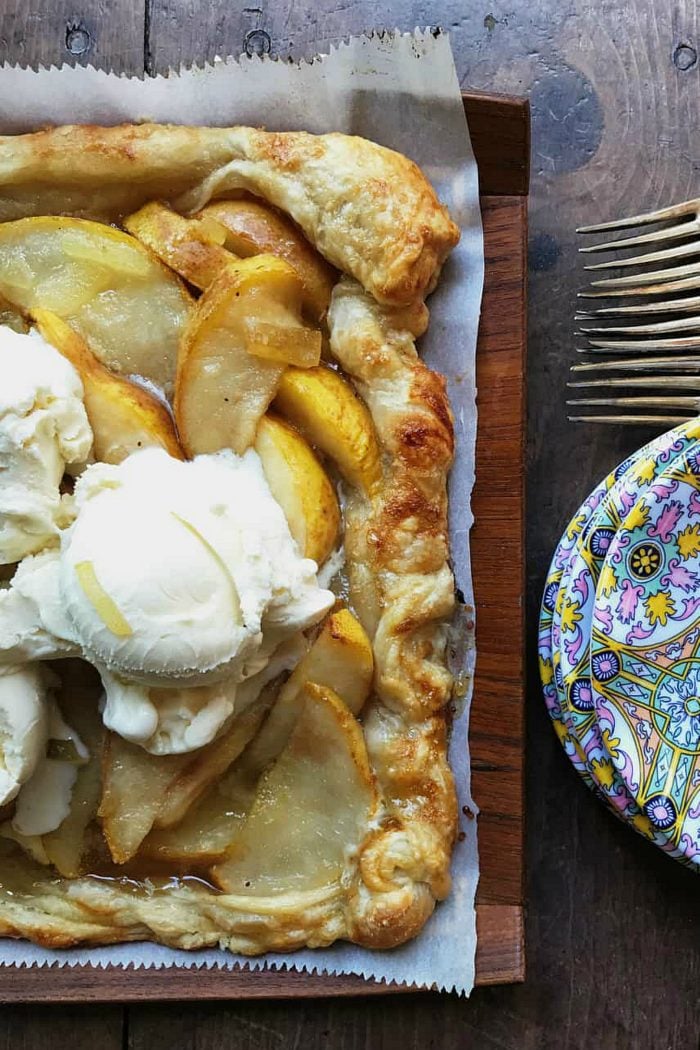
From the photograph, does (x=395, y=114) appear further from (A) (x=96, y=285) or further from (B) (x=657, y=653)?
(B) (x=657, y=653)

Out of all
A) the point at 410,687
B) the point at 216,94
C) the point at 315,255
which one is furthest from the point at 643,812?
the point at 216,94

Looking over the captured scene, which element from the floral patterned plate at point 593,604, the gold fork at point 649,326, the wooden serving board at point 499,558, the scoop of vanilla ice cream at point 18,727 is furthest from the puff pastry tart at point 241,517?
the gold fork at point 649,326

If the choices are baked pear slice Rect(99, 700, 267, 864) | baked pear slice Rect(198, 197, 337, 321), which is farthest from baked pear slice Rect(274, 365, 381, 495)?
baked pear slice Rect(99, 700, 267, 864)

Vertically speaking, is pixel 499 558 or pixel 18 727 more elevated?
pixel 499 558

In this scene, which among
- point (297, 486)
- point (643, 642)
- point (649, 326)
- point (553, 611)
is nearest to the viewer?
point (297, 486)

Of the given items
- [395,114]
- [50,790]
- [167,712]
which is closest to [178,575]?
[167,712]

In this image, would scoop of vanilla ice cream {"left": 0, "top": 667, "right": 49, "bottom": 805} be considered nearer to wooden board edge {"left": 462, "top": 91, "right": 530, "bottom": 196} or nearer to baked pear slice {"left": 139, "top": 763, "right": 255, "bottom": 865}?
Answer: baked pear slice {"left": 139, "top": 763, "right": 255, "bottom": 865}

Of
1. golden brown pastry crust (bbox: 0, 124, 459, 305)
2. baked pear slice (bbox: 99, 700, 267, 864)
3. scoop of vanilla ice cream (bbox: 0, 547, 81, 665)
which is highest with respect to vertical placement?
golden brown pastry crust (bbox: 0, 124, 459, 305)

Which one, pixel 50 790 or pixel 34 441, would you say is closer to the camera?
pixel 34 441
